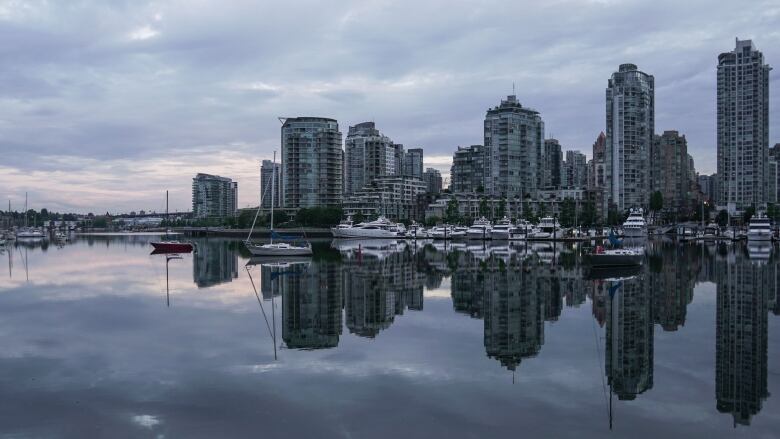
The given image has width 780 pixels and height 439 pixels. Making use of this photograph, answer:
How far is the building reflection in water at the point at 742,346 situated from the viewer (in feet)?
49.6

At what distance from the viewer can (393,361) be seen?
19375 millimetres

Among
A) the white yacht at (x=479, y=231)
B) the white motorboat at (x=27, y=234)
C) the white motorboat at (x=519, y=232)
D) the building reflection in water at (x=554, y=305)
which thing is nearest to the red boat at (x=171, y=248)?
the building reflection in water at (x=554, y=305)

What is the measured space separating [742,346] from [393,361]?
12.3m

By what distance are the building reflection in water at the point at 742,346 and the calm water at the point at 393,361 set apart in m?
0.10

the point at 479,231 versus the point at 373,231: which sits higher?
the point at 479,231

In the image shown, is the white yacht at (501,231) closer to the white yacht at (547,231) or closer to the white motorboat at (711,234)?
the white yacht at (547,231)

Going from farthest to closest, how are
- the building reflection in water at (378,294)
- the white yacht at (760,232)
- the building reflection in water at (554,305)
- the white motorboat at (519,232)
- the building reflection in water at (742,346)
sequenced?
the white motorboat at (519,232), the white yacht at (760,232), the building reflection in water at (378,294), the building reflection in water at (554,305), the building reflection in water at (742,346)

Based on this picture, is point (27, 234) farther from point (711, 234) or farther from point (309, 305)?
point (711, 234)

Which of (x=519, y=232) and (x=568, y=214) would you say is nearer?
(x=519, y=232)

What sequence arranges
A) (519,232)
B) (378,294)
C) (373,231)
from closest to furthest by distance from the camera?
1. (378,294)
2. (519,232)
3. (373,231)

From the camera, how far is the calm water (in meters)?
13.6

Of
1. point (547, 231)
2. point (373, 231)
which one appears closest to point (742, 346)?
point (547, 231)

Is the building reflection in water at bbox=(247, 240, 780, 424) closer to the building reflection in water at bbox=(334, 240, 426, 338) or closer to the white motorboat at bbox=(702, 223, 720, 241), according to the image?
the building reflection in water at bbox=(334, 240, 426, 338)

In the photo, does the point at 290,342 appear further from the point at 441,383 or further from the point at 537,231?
the point at 537,231
